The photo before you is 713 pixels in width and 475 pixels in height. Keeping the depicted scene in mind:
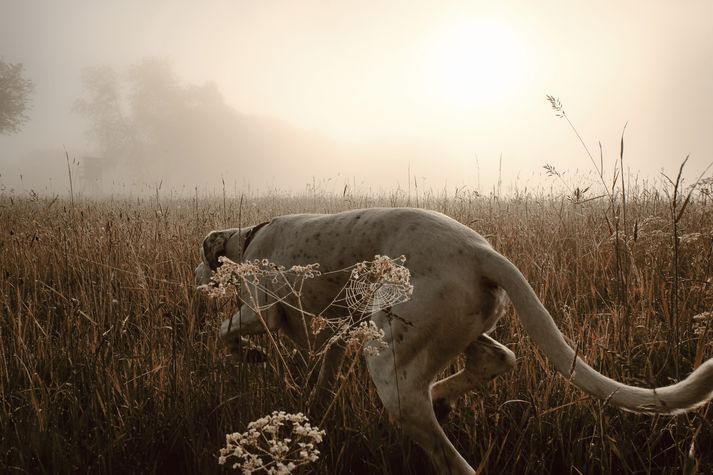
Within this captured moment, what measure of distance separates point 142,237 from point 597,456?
495cm

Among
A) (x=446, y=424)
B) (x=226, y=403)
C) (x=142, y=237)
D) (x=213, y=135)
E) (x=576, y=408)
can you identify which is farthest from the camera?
(x=213, y=135)

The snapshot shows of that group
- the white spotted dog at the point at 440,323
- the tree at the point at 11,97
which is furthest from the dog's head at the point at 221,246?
the tree at the point at 11,97

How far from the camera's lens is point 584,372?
1708 millimetres

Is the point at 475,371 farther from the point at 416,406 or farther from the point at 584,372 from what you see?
the point at 584,372

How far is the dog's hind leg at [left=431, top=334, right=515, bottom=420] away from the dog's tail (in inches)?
18.6

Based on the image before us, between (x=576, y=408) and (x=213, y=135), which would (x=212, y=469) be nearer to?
(x=576, y=408)

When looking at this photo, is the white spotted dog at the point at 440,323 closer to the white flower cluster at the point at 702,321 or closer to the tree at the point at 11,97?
the white flower cluster at the point at 702,321

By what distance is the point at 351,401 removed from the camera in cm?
221

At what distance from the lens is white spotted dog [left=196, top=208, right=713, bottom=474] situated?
167 cm

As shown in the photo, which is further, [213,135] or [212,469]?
[213,135]

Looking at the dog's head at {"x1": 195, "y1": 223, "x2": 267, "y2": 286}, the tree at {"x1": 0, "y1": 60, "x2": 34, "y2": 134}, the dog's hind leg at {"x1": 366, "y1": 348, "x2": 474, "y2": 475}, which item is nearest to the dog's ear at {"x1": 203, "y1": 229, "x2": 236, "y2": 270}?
the dog's head at {"x1": 195, "y1": 223, "x2": 267, "y2": 286}

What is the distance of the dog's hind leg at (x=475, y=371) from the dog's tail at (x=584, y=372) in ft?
1.55

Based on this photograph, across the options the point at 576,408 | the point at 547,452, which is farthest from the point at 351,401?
the point at 576,408

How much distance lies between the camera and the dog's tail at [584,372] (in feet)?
4.53
